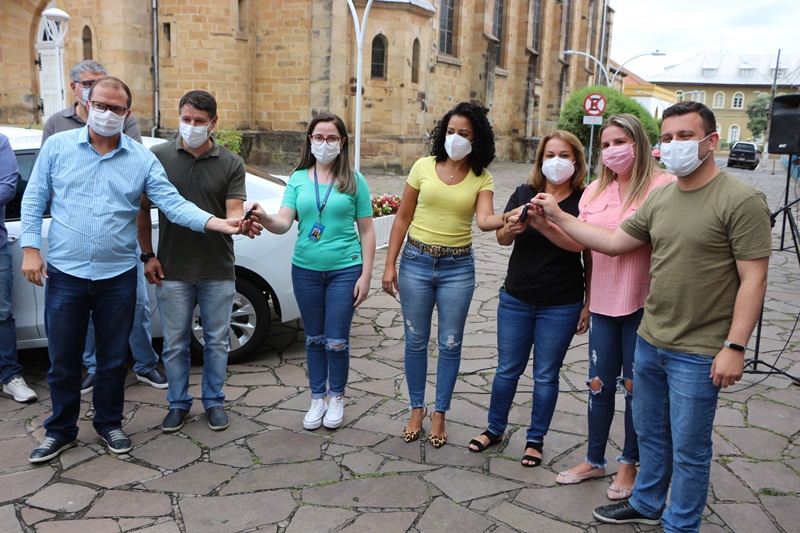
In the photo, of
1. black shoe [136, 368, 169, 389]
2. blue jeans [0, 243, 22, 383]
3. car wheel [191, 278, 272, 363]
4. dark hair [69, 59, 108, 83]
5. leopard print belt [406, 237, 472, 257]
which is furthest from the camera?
car wheel [191, 278, 272, 363]

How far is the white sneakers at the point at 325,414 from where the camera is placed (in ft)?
15.4

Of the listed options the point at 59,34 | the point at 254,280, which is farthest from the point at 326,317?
the point at 59,34

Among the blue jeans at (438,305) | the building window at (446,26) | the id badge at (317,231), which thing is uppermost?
the building window at (446,26)

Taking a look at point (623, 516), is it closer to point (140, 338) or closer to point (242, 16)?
point (140, 338)

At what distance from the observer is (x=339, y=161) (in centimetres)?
453

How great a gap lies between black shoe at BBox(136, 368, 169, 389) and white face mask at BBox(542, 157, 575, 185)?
326cm

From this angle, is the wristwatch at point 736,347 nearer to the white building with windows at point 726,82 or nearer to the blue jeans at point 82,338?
the blue jeans at point 82,338

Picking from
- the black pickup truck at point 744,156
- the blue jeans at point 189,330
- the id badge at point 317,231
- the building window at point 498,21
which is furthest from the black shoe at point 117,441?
the black pickup truck at point 744,156

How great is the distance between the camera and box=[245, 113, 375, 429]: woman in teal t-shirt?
445 cm

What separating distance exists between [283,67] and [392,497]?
2036 cm

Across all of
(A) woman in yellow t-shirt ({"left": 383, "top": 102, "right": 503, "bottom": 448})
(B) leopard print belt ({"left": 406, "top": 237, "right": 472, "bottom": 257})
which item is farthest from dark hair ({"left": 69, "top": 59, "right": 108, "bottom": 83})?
(B) leopard print belt ({"left": 406, "top": 237, "right": 472, "bottom": 257})

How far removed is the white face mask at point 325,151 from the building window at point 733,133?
331ft

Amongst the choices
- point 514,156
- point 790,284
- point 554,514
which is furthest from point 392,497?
point 514,156

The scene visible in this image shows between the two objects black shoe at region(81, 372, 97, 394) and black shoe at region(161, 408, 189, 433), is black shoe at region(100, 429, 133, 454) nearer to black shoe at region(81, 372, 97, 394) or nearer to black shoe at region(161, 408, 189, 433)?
black shoe at region(161, 408, 189, 433)
